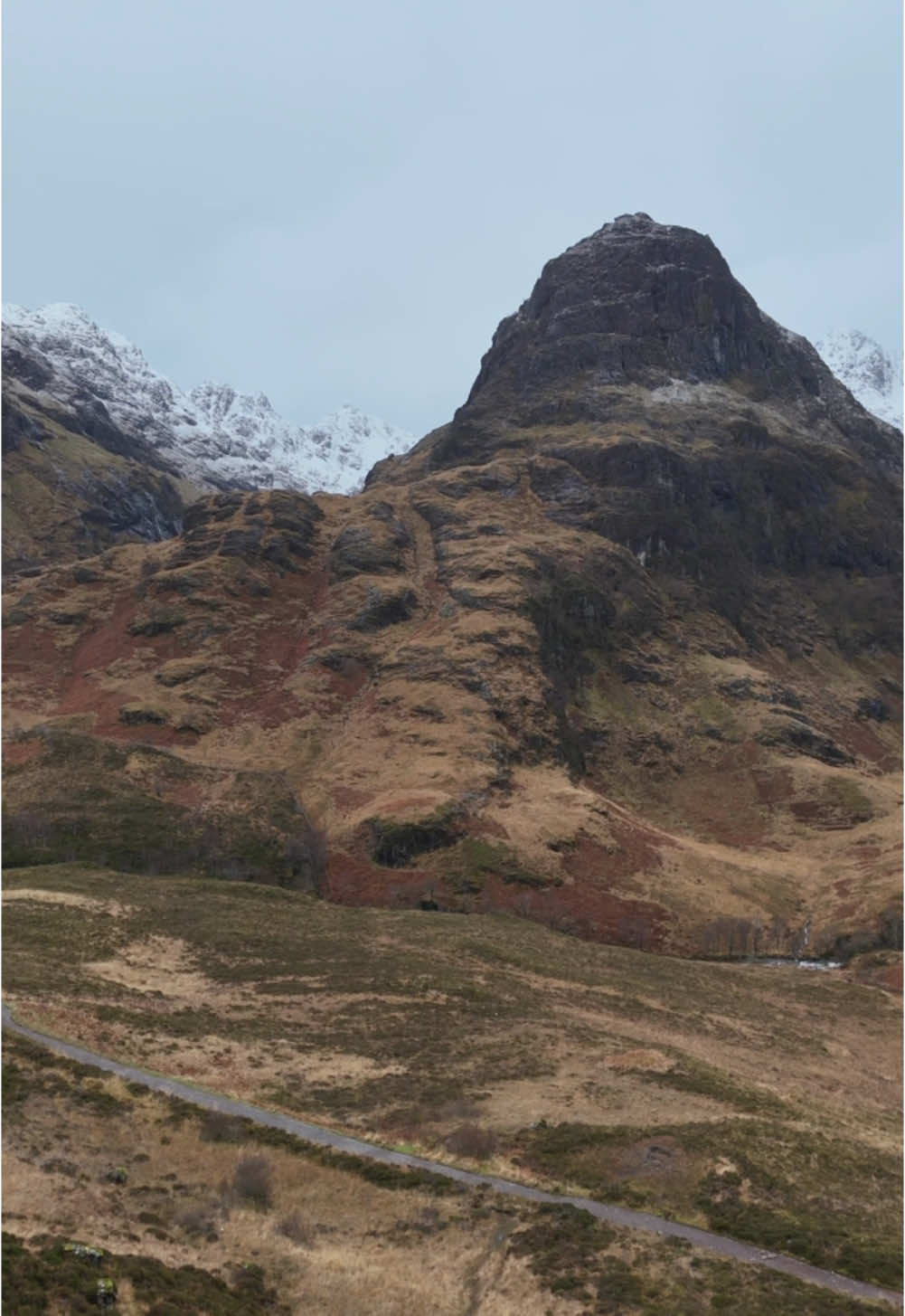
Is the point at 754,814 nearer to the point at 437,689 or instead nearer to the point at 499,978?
the point at 437,689

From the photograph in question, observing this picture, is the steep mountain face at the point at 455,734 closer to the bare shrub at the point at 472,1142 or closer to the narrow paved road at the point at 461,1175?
the narrow paved road at the point at 461,1175

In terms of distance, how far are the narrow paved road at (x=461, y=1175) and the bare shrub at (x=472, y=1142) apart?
3.55 feet

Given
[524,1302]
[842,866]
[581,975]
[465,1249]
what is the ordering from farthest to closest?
[842,866]
[581,975]
[465,1249]
[524,1302]

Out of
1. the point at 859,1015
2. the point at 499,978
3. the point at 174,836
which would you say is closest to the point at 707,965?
the point at 859,1015

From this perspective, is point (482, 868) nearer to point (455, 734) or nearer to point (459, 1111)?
point (455, 734)

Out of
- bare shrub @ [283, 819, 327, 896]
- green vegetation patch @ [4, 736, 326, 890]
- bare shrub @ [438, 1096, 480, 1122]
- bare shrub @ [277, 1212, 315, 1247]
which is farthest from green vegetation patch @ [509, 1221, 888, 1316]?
green vegetation patch @ [4, 736, 326, 890]

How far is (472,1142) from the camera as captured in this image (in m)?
38.1

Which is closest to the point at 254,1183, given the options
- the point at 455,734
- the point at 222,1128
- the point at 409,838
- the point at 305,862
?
the point at 222,1128

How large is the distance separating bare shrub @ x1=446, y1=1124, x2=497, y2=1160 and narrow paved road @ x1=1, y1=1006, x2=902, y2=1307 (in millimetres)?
1083

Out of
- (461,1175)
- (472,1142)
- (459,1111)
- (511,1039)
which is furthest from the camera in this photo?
(511,1039)

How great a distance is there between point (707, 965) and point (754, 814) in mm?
55497

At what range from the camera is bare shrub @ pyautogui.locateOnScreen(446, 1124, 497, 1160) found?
124 feet

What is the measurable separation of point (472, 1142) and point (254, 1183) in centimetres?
887

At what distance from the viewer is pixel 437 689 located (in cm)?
14612
